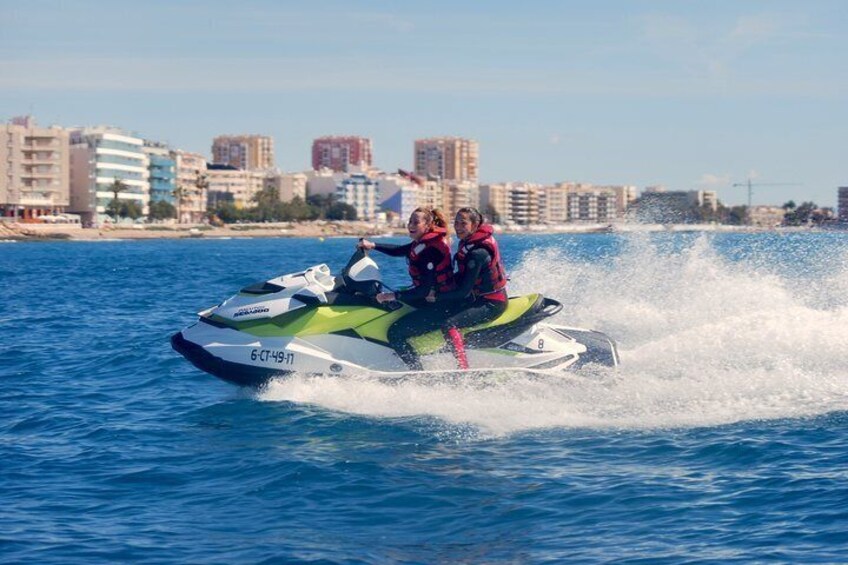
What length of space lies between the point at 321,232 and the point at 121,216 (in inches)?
1211

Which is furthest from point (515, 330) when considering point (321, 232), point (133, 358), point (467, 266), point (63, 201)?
point (321, 232)

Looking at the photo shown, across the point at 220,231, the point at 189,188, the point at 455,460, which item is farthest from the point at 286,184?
the point at 455,460

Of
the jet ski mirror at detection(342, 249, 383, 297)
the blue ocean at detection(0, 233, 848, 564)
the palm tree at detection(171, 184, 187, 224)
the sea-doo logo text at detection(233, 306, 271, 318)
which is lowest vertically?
the blue ocean at detection(0, 233, 848, 564)

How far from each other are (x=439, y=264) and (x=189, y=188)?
15645 cm

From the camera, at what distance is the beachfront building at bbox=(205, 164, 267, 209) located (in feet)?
572

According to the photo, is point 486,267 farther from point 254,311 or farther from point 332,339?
point 254,311

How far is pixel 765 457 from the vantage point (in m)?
8.91

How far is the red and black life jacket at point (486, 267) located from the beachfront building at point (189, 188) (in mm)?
143669

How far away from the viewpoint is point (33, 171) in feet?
420

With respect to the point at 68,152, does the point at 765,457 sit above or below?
below

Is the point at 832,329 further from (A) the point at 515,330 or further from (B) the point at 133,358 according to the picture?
(B) the point at 133,358

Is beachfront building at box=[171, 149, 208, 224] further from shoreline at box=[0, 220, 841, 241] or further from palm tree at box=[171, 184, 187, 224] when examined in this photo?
shoreline at box=[0, 220, 841, 241]

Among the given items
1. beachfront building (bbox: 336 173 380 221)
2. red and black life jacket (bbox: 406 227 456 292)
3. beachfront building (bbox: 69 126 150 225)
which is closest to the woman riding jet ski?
red and black life jacket (bbox: 406 227 456 292)

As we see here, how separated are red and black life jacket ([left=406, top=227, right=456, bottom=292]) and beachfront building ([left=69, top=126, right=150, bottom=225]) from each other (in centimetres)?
12690
